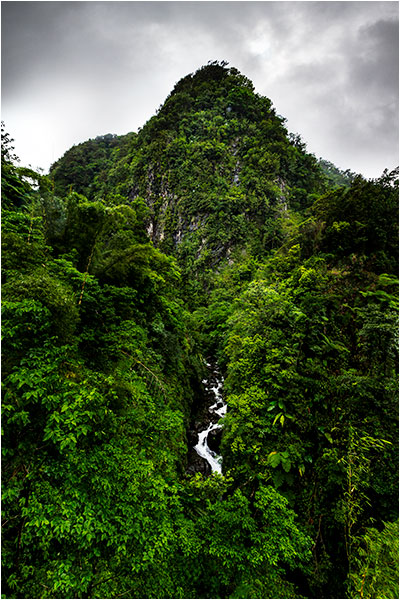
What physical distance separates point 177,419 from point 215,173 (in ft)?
117

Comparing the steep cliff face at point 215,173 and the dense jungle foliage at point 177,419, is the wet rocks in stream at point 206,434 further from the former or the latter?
the steep cliff face at point 215,173

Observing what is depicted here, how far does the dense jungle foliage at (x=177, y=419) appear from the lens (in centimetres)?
271

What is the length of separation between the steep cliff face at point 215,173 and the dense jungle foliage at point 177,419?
1912 centimetres

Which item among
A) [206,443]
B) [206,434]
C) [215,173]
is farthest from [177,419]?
[215,173]

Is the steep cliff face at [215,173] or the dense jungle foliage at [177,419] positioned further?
the steep cliff face at [215,173]

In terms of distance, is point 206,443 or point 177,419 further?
point 206,443

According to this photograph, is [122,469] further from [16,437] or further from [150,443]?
[16,437]

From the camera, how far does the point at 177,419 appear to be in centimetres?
459

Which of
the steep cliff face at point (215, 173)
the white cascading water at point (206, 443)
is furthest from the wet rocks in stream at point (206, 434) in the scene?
the steep cliff face at point (215, 173)

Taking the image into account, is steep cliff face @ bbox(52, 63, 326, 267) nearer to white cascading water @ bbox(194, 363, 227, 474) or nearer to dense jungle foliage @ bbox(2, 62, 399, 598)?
white cascading water @ bbox(194, 363, 227, 474)

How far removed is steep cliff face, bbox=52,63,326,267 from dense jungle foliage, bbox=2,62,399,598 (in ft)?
62.7

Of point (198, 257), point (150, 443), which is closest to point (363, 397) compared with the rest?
point (150, 443)

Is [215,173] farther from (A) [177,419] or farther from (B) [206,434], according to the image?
(A) [177,419]

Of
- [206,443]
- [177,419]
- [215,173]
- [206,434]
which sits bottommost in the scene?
[206,443]
